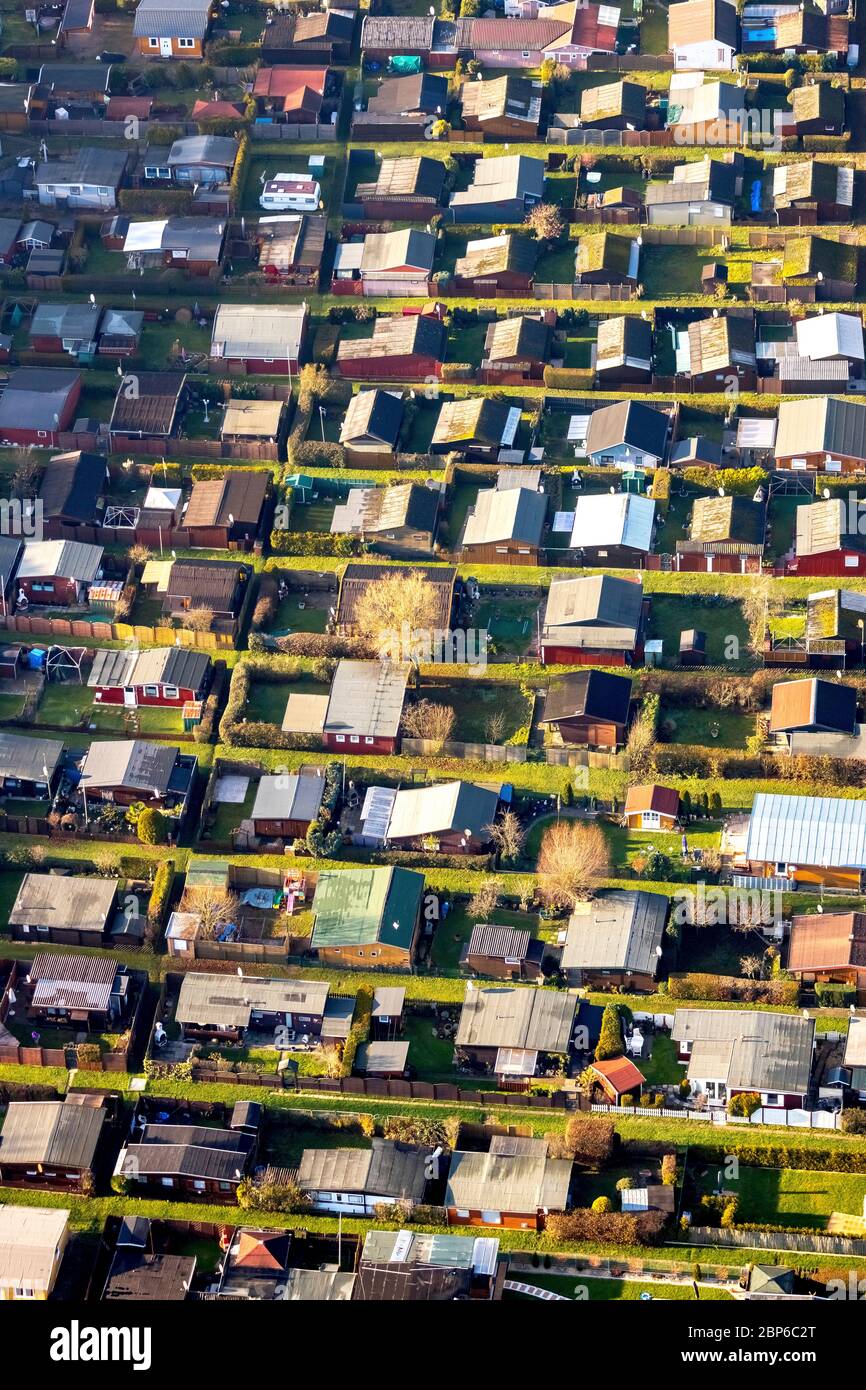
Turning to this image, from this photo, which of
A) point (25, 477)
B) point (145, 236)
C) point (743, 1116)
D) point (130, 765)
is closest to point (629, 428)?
point (25, 477)

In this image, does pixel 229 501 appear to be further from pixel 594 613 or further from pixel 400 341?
pixel 594 613

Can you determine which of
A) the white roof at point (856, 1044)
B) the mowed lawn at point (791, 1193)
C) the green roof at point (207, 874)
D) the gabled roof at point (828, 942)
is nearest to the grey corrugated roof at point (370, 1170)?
the mowed lawn at point (791, 1193)

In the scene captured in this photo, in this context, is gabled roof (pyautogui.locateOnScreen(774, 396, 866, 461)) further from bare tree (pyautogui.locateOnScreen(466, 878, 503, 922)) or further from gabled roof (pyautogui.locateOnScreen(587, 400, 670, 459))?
bare tree (pyautogui.locateOnScreen(466, 878, 503, 922))

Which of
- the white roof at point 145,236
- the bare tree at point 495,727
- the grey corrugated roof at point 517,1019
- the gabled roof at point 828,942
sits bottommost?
the grey corrugated roof at point 517,1019

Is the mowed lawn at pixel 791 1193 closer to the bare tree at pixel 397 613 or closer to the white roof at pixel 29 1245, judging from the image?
the white roof at pixel 29 1245

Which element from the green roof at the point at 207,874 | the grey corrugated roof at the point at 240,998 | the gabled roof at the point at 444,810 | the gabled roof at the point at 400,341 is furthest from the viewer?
the gabled roof at the point at 400,341

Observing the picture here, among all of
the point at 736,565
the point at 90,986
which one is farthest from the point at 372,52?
the point at 90,986

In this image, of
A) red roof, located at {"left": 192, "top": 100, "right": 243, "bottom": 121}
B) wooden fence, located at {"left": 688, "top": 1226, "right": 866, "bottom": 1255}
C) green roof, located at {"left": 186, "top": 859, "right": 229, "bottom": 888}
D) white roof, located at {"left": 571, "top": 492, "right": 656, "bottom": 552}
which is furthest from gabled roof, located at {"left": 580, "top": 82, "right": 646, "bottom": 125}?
wooden fence, located at {"left": 688, "top": 1226, "right": 866, "bottom": 1255}
